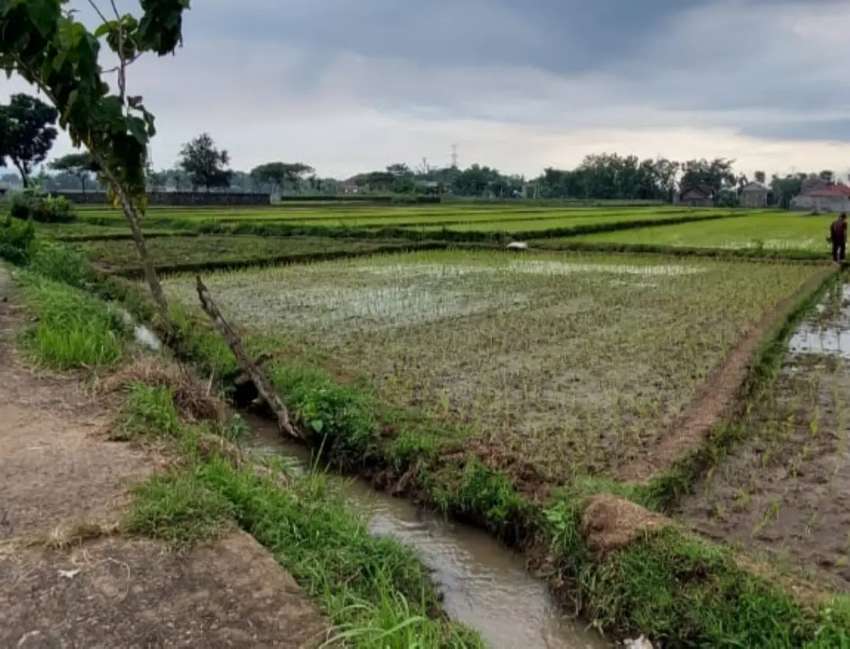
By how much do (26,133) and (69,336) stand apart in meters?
43.3

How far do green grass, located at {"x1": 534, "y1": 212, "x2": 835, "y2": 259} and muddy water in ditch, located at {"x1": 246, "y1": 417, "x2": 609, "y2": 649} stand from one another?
16.4 meters

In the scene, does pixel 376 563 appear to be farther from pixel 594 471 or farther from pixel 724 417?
pixel 724 417

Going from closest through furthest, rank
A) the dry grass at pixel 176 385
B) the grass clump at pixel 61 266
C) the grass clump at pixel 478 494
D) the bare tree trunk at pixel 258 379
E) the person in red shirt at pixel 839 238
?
the grass clump at pixel 478 494, the dry grass at pixel 176 385, the bare tree trunk at pixel 258 379, the grass clump at pixel 61 266, the person in red shirt at pixel 839 238

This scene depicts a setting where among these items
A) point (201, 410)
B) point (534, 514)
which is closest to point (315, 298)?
point (201, 410)

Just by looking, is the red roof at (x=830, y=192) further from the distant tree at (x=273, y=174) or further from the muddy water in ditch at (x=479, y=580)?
the muddy water in ditch at (x=479, y=580)

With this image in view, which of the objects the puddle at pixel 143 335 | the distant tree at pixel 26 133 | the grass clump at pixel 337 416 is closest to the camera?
the grass clump at pixel 337 416

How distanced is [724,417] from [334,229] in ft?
62.6

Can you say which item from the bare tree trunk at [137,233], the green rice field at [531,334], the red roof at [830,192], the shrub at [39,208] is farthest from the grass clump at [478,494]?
the red roof at [830,192]

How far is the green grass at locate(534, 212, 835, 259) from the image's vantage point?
1916cm

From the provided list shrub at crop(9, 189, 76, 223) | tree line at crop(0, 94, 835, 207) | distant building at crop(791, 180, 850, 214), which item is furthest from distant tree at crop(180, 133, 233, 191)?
distant building at crop(791, 180, 850, 214)

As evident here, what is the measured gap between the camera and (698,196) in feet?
217

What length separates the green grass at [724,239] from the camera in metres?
19.2

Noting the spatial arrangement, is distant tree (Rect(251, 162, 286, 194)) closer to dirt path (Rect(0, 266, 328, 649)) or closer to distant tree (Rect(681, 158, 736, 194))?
distant tree (Rect(681, 158, 736, 194))

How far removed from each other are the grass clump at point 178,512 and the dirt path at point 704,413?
251 centimetres
